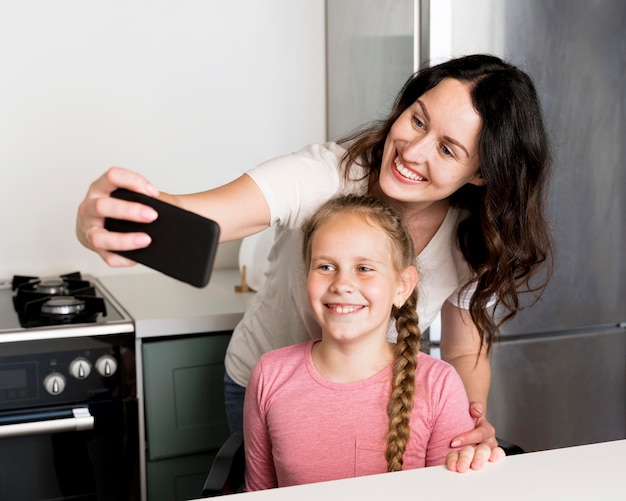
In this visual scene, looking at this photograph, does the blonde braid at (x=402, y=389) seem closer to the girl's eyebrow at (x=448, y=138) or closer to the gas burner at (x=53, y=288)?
A: the girl's eyebrow at (x=448, y=138)

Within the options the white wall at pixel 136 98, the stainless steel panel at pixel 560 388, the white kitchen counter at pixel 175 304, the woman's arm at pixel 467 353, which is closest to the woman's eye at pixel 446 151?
the woman's arm at pixel 467 353

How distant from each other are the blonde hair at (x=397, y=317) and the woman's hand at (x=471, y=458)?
0.33 meters

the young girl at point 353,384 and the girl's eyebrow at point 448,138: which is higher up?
the girl's eyebrow at point 448,138

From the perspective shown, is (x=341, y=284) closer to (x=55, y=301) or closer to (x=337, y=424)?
(x=337, y=424)

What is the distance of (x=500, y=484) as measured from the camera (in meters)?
0.80

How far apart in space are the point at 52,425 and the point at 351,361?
24.9 inches

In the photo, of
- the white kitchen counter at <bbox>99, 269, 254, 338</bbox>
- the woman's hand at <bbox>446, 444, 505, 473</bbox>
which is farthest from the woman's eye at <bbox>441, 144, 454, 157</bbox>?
the white kitchen counter at <bbox>99, 269, 254, 338</bbox>

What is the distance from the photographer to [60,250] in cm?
212

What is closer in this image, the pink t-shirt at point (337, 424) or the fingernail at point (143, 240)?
the fingernail at point (143, 240)

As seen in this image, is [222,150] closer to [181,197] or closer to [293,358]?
[293,358]

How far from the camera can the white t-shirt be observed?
1.22 meters

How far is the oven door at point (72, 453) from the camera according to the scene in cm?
155

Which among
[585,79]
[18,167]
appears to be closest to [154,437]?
[18,167]

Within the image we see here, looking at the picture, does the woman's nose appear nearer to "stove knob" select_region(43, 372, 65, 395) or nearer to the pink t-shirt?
the pink t-shirt
